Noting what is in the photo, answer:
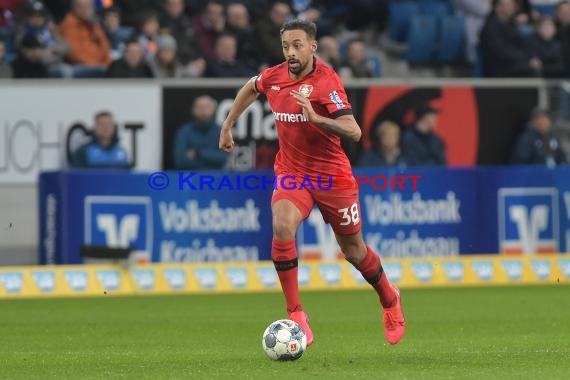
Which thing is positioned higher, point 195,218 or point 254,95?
point 254,95

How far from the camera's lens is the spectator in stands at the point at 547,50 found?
21.8 meters

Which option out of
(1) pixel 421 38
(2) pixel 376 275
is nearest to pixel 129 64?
(1) pixel 421 38

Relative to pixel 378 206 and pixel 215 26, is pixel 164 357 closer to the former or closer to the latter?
pixel 378 206

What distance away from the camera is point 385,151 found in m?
18.3

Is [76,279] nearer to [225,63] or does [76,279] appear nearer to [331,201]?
[225,63]

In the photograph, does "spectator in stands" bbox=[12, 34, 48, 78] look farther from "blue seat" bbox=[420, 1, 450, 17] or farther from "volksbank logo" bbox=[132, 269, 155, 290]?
"blue seat" bbox=[420, 1, 450, 17]

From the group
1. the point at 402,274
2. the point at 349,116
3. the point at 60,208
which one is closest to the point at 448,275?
the point at 402,274

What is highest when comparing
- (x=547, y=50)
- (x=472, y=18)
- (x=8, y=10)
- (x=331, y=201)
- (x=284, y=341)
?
(x=472, y=18)

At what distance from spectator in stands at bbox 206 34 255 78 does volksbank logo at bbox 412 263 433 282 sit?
405cm

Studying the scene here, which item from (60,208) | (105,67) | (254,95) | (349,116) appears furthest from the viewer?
(105,67)

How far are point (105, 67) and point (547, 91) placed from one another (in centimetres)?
594

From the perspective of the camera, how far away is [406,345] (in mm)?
10984

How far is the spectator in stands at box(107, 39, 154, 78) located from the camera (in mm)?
18609

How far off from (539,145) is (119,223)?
600 cm
